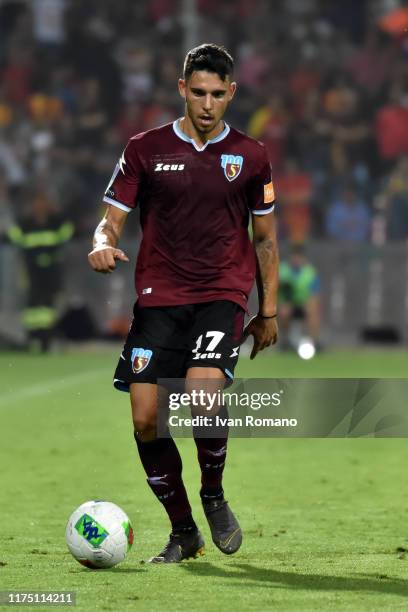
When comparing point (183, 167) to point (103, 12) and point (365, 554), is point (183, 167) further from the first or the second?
point (103, 12)

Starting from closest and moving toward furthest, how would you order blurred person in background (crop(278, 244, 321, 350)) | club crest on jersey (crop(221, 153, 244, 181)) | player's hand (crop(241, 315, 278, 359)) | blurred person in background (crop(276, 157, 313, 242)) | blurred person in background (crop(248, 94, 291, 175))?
club crest on jersey (crop(221, 153, 244, 181))
player's hand (crop(241, 315, 278, 359))
blurred person in background (crop(278, 244, 321, 350))
blurred person in background (crop(276, 157, 313, 242))
blurred person in background (crop(248, 94, 291, 175))

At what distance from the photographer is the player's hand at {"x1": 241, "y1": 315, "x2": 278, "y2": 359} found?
645 centimetres

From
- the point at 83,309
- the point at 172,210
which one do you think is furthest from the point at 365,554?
the point at 83,309

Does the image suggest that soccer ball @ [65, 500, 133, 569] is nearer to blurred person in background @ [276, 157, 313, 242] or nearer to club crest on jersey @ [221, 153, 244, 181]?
club crest on jersey @ [221, 153, 244, 181]

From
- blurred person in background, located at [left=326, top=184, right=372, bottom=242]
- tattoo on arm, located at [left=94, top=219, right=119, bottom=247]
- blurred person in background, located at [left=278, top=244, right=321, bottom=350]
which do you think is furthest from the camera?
blurred person in background, located at [left=326, top=184, right=372, bottom=242]

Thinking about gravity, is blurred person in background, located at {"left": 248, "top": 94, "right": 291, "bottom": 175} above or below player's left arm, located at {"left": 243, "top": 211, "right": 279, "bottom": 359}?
below

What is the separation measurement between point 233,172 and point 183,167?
0.21 m

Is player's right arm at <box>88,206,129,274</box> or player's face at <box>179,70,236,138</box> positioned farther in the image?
player's face at <box>179,70,236,138</box>

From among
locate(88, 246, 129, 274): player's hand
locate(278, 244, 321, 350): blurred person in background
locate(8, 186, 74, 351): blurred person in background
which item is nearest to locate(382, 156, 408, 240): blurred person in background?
locate(278, 244, 321, 350): blurred person in background

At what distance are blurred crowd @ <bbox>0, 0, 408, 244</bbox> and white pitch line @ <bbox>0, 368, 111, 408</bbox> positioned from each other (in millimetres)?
4690

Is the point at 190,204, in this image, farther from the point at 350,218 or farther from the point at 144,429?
the point at 350,218

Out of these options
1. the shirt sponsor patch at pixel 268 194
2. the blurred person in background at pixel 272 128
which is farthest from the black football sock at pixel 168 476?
the blurred person in background at pixel 272 128

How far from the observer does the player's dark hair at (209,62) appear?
6.09 metres

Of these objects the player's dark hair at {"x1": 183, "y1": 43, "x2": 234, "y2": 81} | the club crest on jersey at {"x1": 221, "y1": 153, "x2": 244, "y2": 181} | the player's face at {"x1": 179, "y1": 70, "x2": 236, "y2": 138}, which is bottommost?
the club crest on jersey at {"x1": 221, "y1": 153, "x2": 244, "y2": 181}
